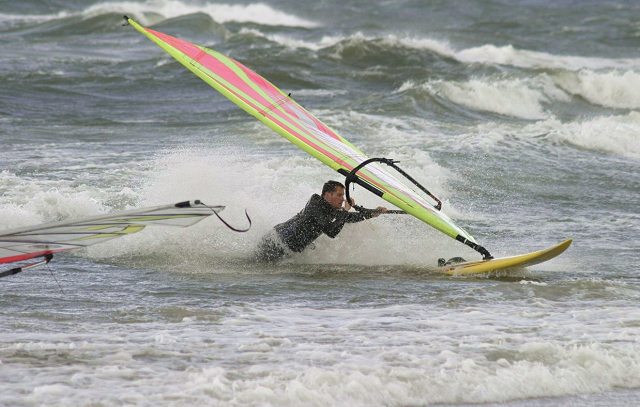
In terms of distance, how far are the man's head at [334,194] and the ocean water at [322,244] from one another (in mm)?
578

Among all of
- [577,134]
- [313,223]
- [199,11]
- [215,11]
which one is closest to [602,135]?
[577,134]

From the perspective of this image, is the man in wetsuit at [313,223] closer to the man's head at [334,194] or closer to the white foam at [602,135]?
the man's head at [334,194]

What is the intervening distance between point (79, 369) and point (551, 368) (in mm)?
2632

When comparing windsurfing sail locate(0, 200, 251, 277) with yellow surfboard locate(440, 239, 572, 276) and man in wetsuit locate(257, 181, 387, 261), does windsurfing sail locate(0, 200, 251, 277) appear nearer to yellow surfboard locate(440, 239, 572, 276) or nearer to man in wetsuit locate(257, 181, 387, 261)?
man in wetsuit locate(257, 181, 387, 261)

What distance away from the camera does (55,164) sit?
12.4 metres

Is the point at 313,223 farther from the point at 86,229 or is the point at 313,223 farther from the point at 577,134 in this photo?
the point at 577,134

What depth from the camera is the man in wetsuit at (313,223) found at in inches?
321

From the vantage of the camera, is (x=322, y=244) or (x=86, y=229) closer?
(x=86, y=229)

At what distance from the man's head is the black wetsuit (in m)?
0.03

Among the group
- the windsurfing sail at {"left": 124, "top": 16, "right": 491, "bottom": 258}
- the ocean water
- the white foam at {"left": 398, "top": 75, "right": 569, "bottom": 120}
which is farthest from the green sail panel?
the white foam at {"left": 398, "top": 75, "right": 569, "bottom": 120}

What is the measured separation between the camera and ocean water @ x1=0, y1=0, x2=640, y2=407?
18.2 feet

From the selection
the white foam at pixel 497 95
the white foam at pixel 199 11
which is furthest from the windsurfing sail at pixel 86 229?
the white foam at pixel 199 11

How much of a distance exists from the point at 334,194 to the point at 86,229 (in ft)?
11.1

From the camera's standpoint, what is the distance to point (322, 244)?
8695 mm
